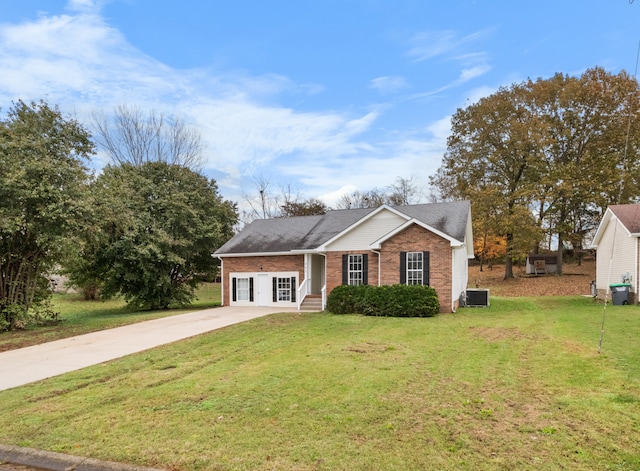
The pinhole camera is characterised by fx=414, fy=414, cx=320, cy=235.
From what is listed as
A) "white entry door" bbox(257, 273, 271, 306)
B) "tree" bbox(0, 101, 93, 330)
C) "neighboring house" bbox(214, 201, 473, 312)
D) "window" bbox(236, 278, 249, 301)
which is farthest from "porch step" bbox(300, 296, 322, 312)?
"tree" bbox(0, 101, 93, 330)

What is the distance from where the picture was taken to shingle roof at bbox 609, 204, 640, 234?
17.5 metres

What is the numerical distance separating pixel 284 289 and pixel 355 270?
4.49 metres

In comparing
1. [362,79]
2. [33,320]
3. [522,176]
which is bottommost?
[33,320]

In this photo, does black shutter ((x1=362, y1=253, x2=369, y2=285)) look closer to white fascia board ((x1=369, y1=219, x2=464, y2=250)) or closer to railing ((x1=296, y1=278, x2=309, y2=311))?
white fascia board ((x1=369, y1=219, x2=464, y2=250))

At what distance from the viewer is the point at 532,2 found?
416 inches

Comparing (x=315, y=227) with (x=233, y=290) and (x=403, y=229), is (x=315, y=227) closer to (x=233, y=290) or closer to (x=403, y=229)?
(x=233, y=290)

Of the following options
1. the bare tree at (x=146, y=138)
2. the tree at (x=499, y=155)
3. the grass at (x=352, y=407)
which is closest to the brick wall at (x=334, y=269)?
the grass at (x=352, y=407)

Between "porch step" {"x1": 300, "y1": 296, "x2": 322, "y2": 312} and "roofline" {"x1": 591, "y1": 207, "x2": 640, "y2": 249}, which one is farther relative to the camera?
"porch step" {"x1": 300, "y1": 296, "x2": 322, "y2": 312}

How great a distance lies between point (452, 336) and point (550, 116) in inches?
991

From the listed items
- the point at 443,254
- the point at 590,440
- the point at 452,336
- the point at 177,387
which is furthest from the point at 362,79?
the point at 590,440

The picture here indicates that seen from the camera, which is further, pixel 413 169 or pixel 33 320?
pixel 413 169

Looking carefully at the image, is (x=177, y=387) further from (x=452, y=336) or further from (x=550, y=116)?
(x=550, y=116)

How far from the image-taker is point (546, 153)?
2970 cm

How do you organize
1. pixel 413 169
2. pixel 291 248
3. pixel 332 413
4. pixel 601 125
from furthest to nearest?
pixel 413 169 → pixel 601 125 → pixel 291 248 → pixel 332 413
